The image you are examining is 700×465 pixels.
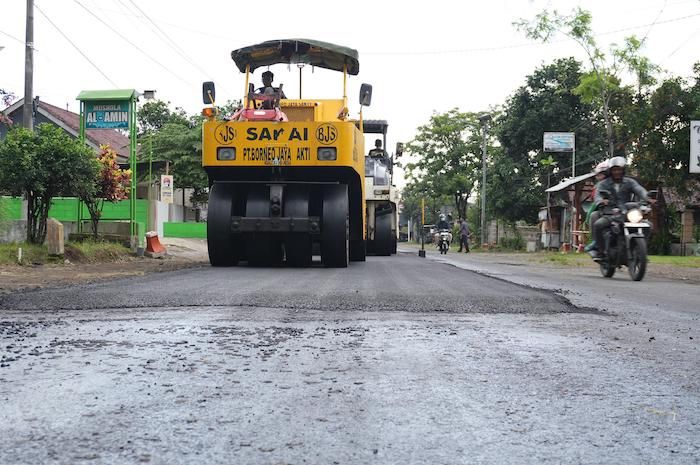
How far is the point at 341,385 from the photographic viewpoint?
121 inches

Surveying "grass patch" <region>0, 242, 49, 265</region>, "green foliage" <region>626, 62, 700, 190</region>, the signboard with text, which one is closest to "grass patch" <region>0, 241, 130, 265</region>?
"grass patch" <region>0, 242, 49, 265</region>

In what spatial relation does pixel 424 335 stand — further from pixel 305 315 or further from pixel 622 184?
pixel 622 184

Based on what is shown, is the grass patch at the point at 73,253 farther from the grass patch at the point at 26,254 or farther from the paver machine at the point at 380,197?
the paver machine at the point at 380,197

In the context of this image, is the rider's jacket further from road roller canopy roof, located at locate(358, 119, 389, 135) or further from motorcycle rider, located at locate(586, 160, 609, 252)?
road roller canopy roof, located at locate(358, 119, 389, 135)

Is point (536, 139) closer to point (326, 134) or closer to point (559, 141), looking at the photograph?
point (559, 141)

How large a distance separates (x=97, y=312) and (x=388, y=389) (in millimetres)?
3164

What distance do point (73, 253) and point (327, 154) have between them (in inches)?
208

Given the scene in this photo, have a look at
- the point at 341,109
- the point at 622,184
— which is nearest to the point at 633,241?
the point at 622,184

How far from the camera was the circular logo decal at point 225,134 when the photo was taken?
10938 mm

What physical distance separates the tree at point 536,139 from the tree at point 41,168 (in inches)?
1252

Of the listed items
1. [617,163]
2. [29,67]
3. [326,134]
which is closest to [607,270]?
[617,163]

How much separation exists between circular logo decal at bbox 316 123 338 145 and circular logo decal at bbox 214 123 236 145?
1339mm

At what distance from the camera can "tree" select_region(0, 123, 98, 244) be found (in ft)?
39.7

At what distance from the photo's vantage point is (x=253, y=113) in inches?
445
